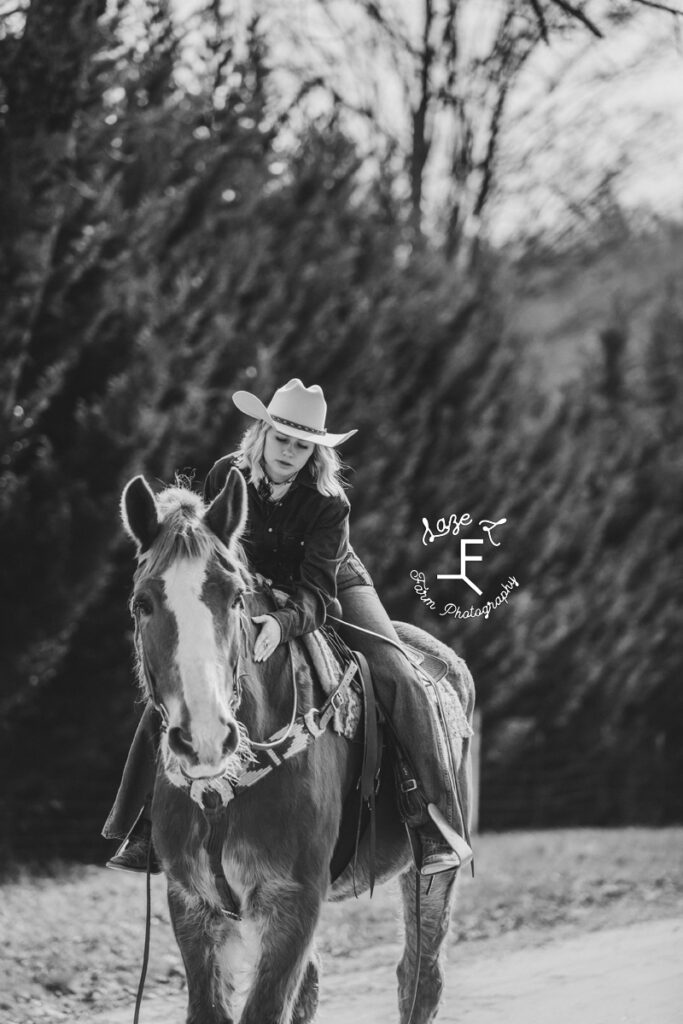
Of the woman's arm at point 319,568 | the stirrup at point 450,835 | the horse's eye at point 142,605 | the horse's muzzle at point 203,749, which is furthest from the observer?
the stirrup at point 450,835

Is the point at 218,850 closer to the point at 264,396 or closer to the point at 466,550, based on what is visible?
the point at 264,396

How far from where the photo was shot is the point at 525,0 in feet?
20.2

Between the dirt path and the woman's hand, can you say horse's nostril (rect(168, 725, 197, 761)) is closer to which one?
the woman's hand

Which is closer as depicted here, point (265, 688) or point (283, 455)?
point (265, 688)

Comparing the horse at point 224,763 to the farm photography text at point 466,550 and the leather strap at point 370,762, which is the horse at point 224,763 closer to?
the leather strap at point 370,762

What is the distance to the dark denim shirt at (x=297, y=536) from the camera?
14.4 ft

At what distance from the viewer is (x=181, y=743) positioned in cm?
339

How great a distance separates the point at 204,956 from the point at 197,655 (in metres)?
1.11

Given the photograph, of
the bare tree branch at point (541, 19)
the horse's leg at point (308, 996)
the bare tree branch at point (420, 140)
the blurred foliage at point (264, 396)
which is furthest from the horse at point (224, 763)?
the bare tree branch at point (420, 140)

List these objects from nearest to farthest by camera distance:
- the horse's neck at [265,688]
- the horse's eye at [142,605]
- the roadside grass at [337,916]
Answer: the horse's eye at [142,605] → the horse's neck at [265,688] → the roadside grass at [337,916]

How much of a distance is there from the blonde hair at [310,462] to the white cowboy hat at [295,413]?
6 centimetres

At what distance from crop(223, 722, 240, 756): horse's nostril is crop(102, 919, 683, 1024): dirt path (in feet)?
9.61

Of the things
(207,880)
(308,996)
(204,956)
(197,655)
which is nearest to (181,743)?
(197,655)

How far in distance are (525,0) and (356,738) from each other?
378 centimetres
